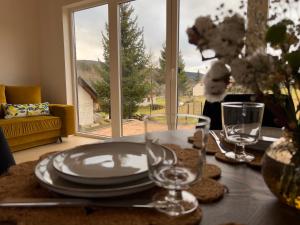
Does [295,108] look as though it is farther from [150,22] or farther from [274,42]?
[150,22]

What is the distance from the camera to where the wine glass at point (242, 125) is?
83cm

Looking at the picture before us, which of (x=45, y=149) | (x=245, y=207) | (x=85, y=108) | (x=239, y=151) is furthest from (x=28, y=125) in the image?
(x=245, y=207)

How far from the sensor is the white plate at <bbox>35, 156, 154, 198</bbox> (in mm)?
549

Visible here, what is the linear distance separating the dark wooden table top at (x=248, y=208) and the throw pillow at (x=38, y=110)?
3.49m

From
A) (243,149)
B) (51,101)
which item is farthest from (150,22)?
(243,149)

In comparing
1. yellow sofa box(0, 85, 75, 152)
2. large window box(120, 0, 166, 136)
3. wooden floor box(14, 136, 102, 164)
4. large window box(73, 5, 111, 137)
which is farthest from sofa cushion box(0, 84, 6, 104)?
large window box(120, 0, 166, 136)

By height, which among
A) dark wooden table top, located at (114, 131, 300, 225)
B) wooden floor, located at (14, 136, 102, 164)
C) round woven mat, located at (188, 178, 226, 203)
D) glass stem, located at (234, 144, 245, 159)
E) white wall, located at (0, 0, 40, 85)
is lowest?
wooden floor, located at (14, 136, 102, 164)

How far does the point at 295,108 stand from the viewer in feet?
1.84

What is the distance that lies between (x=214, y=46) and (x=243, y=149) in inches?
20.5

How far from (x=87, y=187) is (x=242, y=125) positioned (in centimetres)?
54

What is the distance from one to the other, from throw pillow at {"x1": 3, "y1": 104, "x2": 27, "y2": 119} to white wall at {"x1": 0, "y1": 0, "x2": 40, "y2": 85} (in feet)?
2.72

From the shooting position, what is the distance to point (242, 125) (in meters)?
0.86

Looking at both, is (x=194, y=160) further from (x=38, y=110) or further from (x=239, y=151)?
(x=38, y=110)

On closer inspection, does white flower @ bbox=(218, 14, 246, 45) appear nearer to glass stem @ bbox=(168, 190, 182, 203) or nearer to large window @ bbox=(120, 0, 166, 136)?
glass stem @ bbox=(168, 190, 182, 203)
